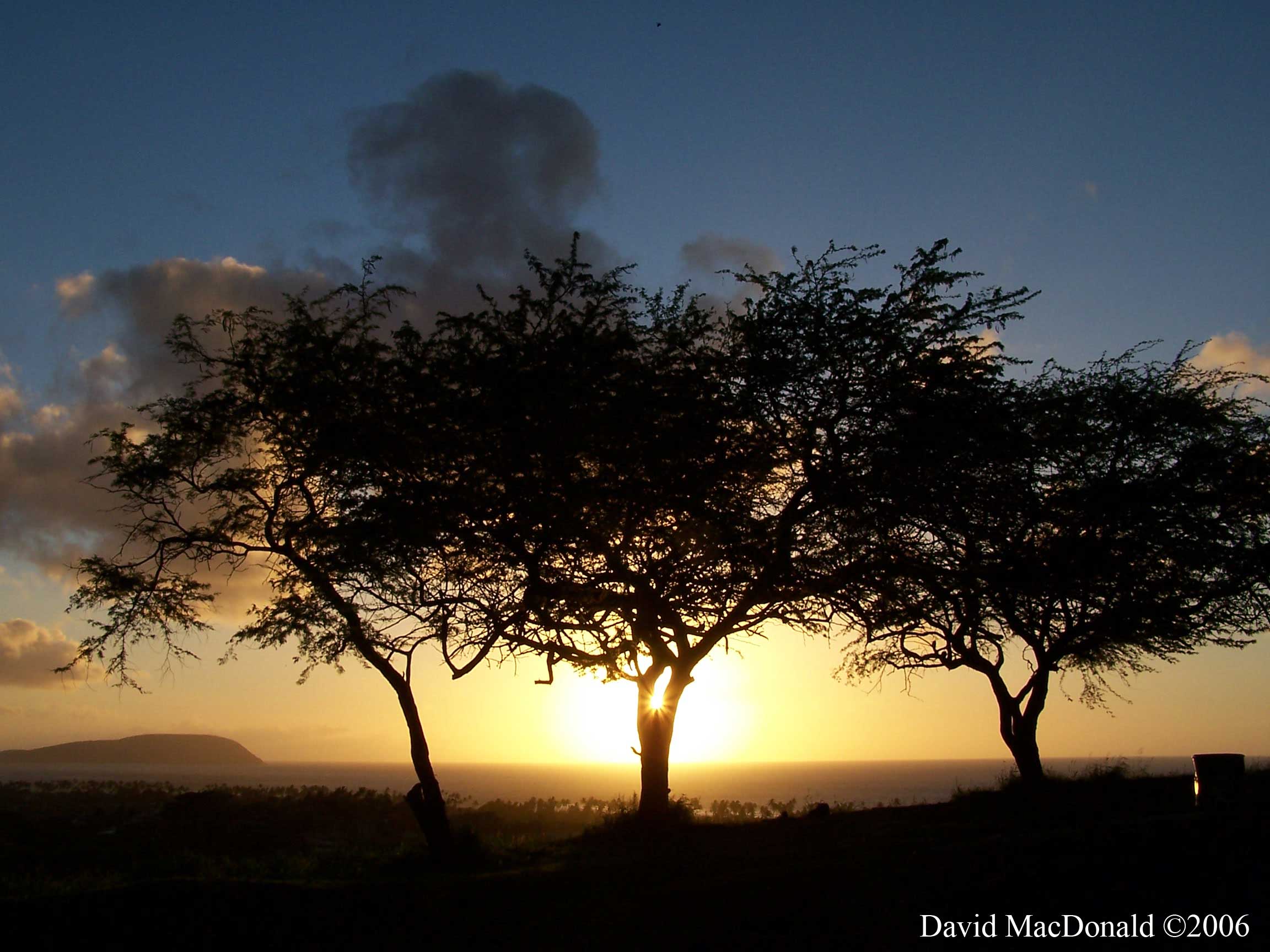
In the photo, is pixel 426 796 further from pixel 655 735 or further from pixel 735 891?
pixel 735 891

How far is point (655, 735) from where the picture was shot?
69.2 feet

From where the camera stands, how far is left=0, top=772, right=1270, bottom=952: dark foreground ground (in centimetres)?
967

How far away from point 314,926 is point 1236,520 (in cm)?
2095

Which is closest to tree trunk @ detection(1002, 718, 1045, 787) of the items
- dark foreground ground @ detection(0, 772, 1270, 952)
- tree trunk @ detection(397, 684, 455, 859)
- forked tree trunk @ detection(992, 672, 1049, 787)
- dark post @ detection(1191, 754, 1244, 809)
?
forked tree trunk @ detection(992, 672, 1049, 787)

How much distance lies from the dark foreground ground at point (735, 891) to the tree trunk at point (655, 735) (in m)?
2.48

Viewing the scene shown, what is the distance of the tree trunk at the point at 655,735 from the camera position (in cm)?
2064

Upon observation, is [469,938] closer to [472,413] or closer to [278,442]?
[472,413]

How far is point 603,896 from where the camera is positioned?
12086mm

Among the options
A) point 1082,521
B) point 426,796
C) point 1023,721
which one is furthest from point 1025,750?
point 426,796

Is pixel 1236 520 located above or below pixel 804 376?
below

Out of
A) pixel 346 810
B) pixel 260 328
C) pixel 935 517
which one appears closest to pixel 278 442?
pixel 260 328

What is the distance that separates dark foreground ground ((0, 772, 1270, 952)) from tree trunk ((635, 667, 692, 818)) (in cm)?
248

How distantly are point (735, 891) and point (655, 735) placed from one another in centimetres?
976

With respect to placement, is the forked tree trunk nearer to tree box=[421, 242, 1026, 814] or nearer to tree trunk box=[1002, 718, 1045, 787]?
tree trunk box=[1002, 718, 1045, 787]
